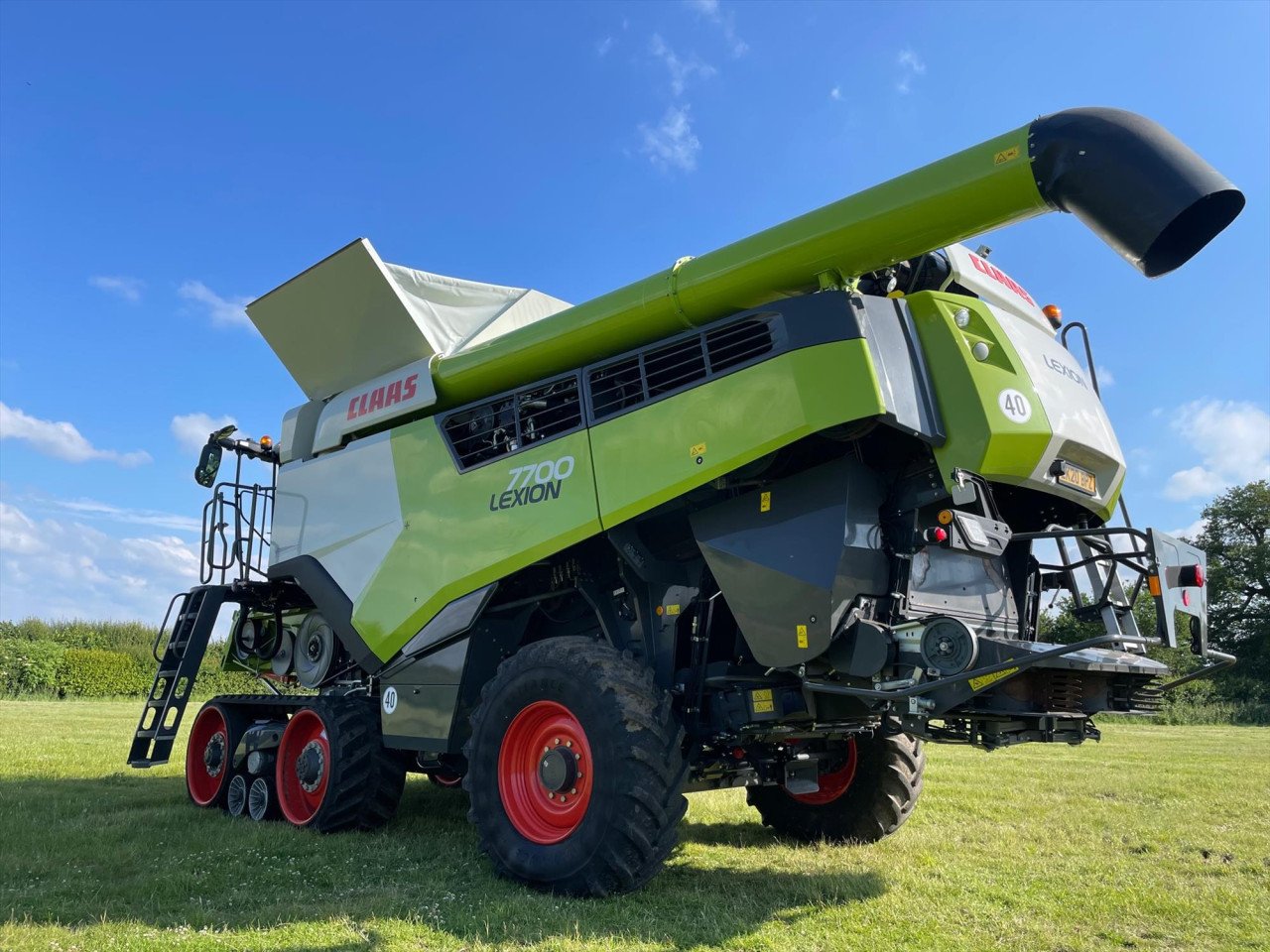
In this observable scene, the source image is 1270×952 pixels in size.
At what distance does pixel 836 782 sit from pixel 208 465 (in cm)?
651

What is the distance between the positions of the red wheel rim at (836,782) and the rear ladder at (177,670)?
5.46 meters

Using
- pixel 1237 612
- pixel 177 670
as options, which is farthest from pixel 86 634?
pixel 1237 612

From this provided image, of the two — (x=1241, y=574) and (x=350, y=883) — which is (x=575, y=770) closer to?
(x=350, y=883)

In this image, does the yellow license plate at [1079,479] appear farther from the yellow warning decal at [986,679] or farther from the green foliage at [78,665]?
the green foliage at [78,665]

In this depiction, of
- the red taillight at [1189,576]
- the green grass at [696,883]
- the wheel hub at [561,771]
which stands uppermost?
the red taillight at [1189,576]

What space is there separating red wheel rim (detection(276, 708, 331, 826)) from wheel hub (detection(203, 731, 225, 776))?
1065 mm

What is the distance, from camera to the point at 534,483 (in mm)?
6043

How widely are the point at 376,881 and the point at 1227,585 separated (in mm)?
44934

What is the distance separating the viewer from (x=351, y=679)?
25.8 ft

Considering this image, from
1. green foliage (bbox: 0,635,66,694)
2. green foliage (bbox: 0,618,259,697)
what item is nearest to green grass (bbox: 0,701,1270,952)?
green foliage (bbox: 0,618,259,697)

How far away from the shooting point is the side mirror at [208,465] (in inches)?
352

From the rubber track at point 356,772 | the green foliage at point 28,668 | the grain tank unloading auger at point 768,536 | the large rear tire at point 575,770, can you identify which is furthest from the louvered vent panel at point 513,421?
the green foliage at point 28,668

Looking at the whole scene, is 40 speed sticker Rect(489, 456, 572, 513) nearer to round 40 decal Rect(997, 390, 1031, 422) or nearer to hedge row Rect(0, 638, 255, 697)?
round 40 decal Rect(997, 390, 1031, 422)

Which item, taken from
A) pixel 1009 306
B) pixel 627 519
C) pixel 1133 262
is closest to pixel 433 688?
pixel 627 519
